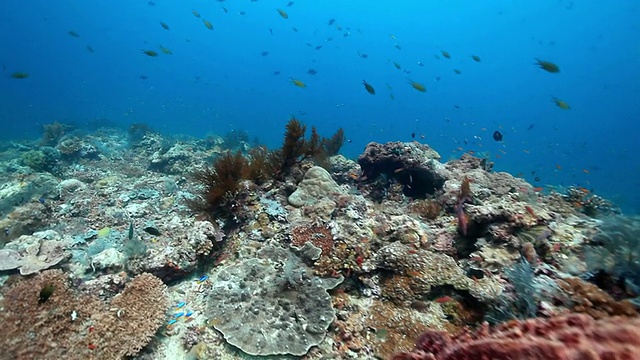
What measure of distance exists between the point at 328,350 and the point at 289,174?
5.31 meters

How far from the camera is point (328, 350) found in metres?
4.14

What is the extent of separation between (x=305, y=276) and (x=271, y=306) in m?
0.76

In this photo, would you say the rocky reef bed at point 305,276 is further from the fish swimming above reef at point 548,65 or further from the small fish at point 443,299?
the fish swimming above reef at point 548,65

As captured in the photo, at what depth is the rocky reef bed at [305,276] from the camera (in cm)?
389

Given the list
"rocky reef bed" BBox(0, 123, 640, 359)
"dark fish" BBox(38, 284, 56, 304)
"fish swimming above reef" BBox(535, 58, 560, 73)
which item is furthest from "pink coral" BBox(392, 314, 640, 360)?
"fish swimming above reef" BBox(535, 58, 560, 73)

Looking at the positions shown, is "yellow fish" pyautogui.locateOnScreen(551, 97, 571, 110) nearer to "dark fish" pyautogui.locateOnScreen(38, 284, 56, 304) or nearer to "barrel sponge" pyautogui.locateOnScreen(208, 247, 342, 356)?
"barrel sponge" pyautogui.locateOnScreen(208, 247, 342, 356)

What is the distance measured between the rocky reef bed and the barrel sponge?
0.02m

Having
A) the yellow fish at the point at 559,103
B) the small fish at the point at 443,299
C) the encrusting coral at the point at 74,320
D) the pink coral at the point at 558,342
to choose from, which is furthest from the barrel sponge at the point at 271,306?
the yellow fish at the point at 559,103

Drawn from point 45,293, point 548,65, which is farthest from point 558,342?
point 548,65

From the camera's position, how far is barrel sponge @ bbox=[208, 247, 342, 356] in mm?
4098

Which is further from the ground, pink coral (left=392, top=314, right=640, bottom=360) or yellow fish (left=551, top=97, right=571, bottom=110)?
yellow fish (left=551, top=97, right=571, bottom=110)

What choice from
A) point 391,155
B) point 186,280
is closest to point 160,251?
point 186,280

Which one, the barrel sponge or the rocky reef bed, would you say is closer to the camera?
the rocky reef bed

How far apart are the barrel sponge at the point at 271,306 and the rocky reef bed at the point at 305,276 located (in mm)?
19
